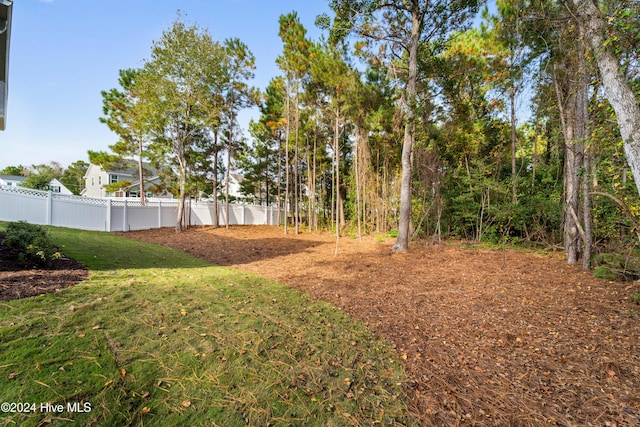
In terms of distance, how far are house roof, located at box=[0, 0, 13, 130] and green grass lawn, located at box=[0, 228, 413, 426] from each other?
10.4 feet

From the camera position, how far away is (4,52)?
11.4 ft

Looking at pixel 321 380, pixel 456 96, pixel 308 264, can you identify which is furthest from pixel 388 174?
pixel 321 380

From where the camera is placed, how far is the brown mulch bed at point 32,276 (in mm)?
2246

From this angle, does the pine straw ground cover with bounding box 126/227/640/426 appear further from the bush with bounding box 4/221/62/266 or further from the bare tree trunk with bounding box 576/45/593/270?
the bush with bounding box 4/221/62/266

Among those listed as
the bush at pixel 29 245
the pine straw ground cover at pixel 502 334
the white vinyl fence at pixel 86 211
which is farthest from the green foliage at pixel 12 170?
the pine straw ground cover at pixel 502 334

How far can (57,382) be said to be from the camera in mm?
1338

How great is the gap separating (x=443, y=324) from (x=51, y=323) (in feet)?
11.0

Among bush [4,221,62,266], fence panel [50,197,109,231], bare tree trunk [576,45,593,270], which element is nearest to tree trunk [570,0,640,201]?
bare tree trunk [576,45,593,270]

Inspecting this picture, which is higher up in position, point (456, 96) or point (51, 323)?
point (456, 96)

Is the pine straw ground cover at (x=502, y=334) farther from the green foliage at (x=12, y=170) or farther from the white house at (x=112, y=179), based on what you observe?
the green foliage at (x=12, y=170)

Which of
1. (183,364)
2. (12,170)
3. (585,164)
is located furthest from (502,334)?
(12,170)

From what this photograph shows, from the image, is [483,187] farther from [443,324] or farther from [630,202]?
[443,324]

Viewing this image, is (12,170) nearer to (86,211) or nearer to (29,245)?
(86,211)

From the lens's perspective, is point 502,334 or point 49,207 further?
point 49,207
